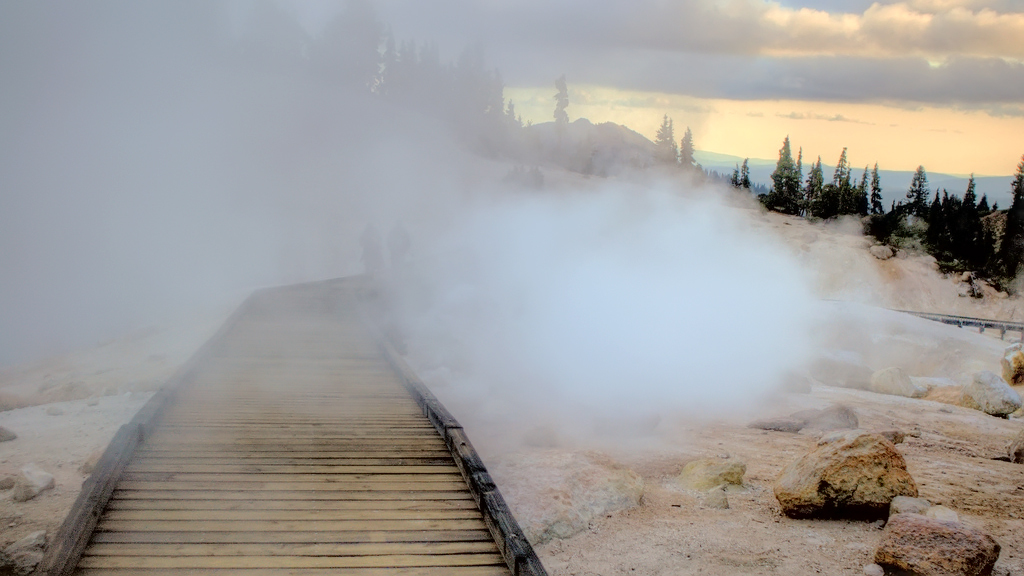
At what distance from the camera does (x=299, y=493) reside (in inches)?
187

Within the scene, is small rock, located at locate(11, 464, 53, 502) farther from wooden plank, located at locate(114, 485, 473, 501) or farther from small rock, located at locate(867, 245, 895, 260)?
small rock, located at locate(867, 245, 895, 260)

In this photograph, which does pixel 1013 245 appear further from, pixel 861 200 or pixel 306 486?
pixel 306 486

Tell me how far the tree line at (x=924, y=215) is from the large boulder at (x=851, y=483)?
37402 millimetres

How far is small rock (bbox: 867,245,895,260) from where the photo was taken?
37969mm

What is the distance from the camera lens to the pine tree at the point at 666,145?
70.6 meters

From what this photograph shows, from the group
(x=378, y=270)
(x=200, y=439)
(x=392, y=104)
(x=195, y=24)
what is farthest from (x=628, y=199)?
(x=195, y=24)

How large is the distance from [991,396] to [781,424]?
4580mm

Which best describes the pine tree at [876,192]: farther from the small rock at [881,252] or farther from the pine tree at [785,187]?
the small rock at [881,252]

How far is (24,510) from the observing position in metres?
6.05

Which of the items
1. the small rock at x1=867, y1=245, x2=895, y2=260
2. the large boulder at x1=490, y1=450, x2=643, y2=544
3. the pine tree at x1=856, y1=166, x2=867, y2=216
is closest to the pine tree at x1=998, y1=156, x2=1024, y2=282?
the small rock at x1=867, y1=245, x2=895, y2=260

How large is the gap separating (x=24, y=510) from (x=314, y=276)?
29344mm

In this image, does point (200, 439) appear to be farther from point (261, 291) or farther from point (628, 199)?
point (628, 199)

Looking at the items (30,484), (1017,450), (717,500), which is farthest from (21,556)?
(1017,450)

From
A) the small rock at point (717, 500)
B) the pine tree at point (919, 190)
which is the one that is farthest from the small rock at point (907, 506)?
the pine tree at point (919, 190)
